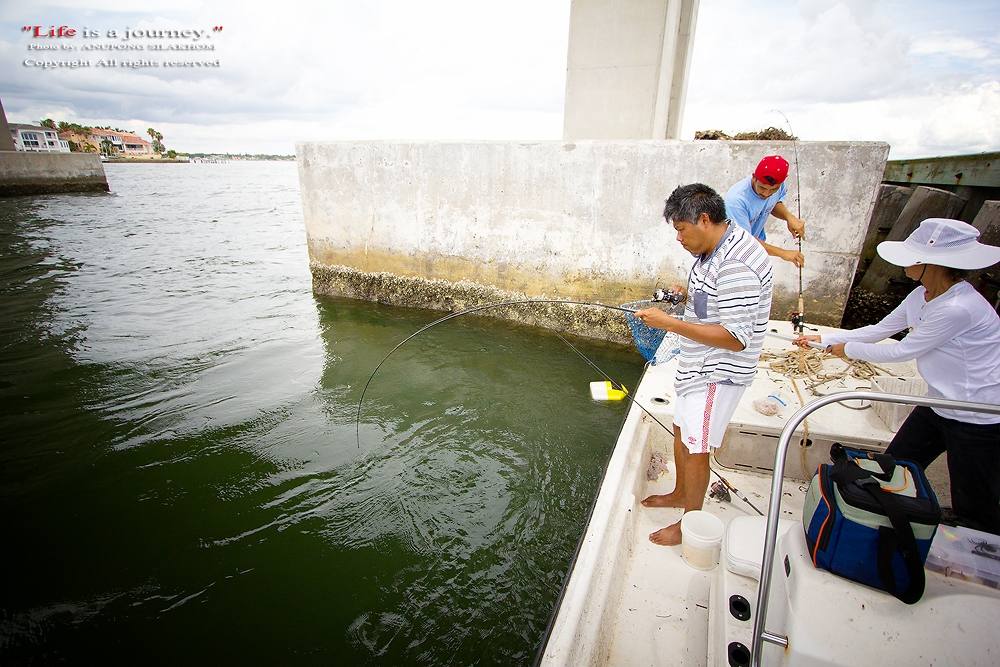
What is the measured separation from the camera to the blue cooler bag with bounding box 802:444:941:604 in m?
1.46

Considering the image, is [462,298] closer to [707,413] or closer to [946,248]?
[707,413]

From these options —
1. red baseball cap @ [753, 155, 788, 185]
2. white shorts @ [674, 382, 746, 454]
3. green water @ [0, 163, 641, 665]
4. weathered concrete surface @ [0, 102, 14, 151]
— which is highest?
weathered concrete surface @ [0, 102, 14, 151]

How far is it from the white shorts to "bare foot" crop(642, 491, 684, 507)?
59 cm

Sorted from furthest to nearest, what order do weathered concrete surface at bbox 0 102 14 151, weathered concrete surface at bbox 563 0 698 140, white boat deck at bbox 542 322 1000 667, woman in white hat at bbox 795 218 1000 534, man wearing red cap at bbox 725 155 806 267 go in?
weathered concrete surface at bbox 0 102 14 151 < weathered concrete surface at bbox 563 0 698 140 < man wearing red cap at bbox 725 155 806 267 < woman in white hat at bbox 795 218 1000 534 < white boat deck at bbox 542 322 1000 667

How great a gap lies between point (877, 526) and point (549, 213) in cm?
616

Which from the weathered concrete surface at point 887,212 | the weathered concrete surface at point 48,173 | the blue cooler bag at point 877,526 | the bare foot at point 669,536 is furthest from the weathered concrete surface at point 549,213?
the weathered concrete surface at point 48,173

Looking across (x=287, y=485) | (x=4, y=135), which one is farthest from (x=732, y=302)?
(x=4, y=135)

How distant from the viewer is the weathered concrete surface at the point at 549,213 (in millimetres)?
5438

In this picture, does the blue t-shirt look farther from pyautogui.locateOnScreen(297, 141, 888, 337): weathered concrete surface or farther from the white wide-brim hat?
pyautogui.locateOnScreen(297, 141, 888, 337): weathered concrete surface

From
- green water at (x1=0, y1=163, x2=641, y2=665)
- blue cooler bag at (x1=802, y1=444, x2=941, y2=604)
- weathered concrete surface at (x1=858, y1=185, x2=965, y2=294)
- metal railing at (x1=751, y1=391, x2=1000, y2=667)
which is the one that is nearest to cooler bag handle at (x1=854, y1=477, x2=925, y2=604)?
blue cooler bag at (x1=802, y1=444, x2=941, y2=604)

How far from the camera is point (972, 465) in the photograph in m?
2.27

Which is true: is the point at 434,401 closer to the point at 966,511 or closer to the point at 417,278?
the point at 417,278

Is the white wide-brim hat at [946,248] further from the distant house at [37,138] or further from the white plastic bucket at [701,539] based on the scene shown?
the distant house at [37,138]

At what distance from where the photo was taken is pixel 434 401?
5.59 meters
